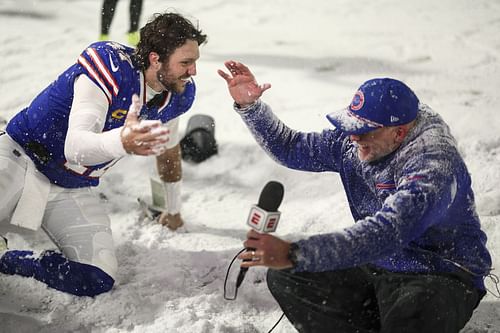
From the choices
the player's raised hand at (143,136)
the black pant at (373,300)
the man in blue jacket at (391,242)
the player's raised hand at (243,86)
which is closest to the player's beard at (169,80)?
the player's raised hand at (243,86)

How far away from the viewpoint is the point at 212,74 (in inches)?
222

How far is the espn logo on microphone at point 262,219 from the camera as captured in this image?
1.83 metres

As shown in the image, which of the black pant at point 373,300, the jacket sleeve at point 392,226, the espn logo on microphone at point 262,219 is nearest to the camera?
the espn logo on microphone at point 262,219

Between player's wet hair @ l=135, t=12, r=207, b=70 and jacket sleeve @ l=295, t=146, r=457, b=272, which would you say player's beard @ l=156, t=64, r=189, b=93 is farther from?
jacket sleeve @ l=295, t=146, r=457, b=272

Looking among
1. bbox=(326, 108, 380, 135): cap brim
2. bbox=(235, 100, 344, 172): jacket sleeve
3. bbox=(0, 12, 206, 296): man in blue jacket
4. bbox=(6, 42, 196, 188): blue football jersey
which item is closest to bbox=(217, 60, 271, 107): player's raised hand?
bbox=(235, 100, 344, 172): jacket sleeve

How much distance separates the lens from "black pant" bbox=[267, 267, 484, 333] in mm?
2119

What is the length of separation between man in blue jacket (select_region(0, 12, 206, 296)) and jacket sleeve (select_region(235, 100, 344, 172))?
469 millimetres

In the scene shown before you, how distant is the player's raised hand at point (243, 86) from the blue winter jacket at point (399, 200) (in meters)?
0.05

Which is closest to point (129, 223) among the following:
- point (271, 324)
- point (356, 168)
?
point (271, 324)

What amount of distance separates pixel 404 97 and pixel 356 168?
42 cm

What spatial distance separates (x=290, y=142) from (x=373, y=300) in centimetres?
81

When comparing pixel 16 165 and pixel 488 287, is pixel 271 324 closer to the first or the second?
pixel 488 287

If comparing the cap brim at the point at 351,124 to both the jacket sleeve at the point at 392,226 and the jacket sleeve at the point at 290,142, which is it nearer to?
the jacket sleeve at the point at 392,226

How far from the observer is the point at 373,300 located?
2395 millimetres
